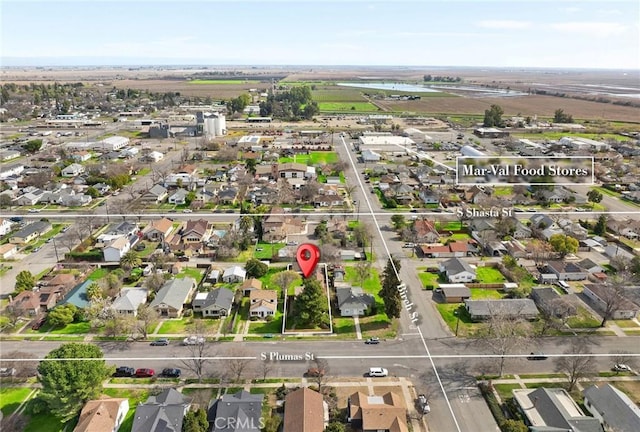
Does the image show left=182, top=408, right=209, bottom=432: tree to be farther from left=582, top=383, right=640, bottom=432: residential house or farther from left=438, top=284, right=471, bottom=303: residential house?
left=438, top=284, right=471, bottom=303: residential house

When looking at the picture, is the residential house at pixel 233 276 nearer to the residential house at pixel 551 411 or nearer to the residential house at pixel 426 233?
the residential house at pixel 426 233

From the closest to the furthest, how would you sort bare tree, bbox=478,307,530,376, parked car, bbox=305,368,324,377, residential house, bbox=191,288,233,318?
1. parked car, bbox=305,368,324,377
2. bare tree, bbox=478,307,530,376
3. residential house, bbox=191,288,233,318

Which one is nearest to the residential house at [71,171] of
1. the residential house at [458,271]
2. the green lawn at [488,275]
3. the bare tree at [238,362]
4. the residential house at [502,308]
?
the bare tree at [238,362]

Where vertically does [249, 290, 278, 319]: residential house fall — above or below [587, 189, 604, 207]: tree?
below

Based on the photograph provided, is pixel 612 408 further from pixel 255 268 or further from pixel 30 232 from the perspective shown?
pixel 30 232

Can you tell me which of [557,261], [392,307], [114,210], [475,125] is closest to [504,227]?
[557,261]

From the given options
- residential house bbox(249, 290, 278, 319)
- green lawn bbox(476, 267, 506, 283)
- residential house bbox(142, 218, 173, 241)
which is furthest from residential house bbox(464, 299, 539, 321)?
residential house bbox(142, 218, 173, 241)
